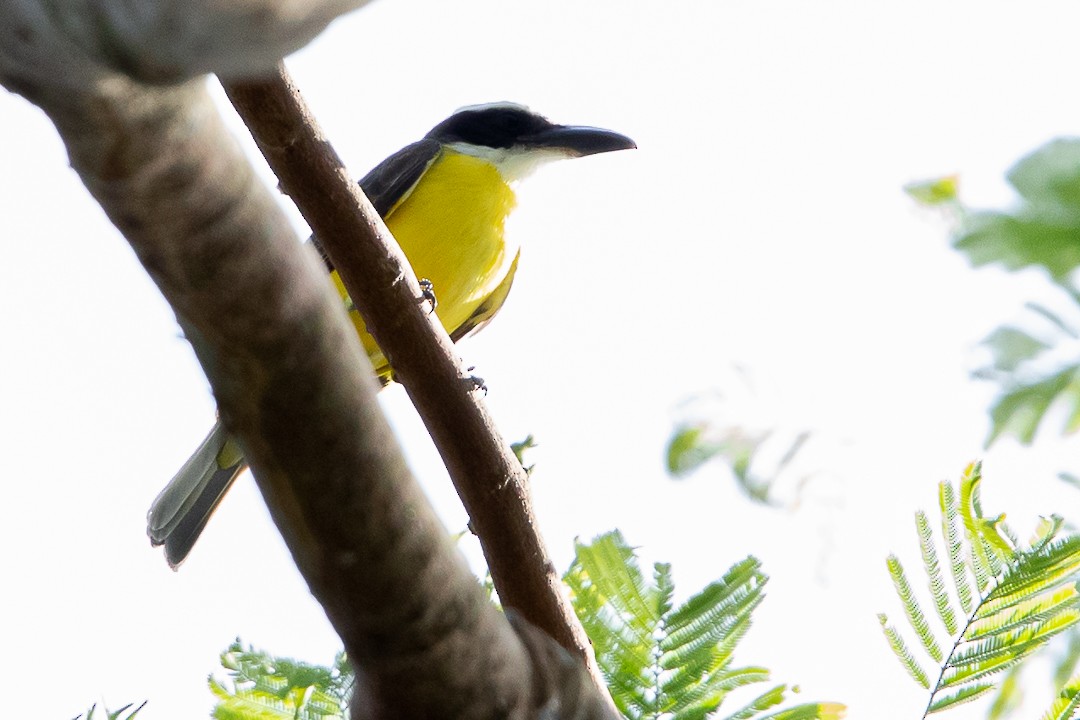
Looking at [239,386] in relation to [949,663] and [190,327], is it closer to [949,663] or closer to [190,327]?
[190,327]

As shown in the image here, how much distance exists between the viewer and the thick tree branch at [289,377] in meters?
1.21

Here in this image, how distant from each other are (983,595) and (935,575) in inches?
3.7

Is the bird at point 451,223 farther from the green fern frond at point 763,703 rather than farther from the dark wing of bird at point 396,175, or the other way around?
the green fern frond at point 763,703

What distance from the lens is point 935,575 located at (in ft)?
6.83

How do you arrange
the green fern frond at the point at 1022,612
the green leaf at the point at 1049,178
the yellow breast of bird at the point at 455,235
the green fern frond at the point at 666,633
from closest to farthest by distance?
1. the green leaf at the point at 1049,178
2. the green fern frond at the point at 1022,612
3. the green fern frond at the point at 666,633
4. the yellow breast of bird at the point at 455,235

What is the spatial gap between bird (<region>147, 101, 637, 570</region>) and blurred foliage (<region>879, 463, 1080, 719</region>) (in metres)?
2.67

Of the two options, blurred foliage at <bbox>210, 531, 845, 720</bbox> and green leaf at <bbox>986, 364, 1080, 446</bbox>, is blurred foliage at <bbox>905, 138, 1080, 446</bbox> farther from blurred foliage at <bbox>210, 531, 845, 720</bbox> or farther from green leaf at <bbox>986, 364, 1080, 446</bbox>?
blurred foliage at <bbox>210, 531, 845, 720</bbox>

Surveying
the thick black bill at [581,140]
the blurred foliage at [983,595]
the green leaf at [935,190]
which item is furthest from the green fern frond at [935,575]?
the thick black bill at [581,140]

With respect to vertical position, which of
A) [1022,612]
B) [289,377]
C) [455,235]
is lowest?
[1022,612]

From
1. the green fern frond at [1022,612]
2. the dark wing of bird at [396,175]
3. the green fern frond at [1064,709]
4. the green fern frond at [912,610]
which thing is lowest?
the green fern frond at [1064,709]

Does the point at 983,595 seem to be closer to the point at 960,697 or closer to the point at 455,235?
the point at 960,697

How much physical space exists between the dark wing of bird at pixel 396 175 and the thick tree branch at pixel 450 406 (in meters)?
2.20

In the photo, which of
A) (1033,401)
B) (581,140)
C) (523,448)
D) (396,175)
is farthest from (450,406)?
(581,140)

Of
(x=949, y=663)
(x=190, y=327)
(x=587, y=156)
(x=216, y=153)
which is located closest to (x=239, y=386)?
(x=190, y=327)
